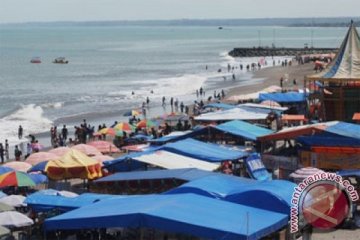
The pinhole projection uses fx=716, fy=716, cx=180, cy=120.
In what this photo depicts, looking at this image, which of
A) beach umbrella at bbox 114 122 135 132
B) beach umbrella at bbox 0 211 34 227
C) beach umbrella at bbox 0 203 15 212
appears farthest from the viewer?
beach umbrella at bbox 114 122 135 132

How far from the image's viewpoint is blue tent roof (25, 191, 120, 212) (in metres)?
13.3

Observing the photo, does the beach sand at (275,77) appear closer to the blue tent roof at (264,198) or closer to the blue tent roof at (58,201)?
the blue tent roof at (58,201)

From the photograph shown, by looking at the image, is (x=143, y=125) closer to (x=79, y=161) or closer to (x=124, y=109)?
(x=79, y=161)

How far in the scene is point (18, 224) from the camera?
43.5ft

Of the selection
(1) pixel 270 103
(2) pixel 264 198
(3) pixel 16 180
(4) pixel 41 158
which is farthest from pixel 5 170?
(1) pixel 270 103

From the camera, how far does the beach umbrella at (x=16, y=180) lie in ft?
56.0

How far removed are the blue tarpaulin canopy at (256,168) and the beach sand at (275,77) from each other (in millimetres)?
29870

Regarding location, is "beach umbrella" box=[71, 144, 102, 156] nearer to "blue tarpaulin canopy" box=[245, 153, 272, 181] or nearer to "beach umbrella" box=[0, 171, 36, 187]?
"beach umbrella" box=[0, 171, 36, 187]

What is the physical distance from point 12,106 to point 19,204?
116 feet

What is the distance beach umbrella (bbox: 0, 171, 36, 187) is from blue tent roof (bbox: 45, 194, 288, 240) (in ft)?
20.9

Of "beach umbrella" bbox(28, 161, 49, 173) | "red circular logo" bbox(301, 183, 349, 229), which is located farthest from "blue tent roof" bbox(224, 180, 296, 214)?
"beach umbrella" bbox(28, 161, 49, 173)

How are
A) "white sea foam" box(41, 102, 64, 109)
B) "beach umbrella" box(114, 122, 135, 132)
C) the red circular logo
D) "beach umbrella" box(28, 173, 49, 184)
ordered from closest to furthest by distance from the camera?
1. the red circular logo
2. "beach umbrella" box(28, 173, 49, 184)
3. "beach umbrella" box(114, 122, 135, 132)
4. "white sea foam" box(41, 102, 64, 109)

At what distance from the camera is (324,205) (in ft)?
22.8

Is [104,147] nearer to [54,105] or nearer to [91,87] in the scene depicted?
[54,105]
